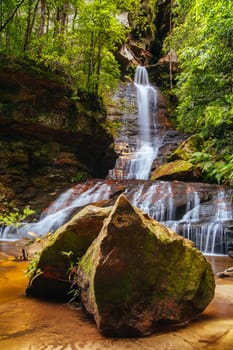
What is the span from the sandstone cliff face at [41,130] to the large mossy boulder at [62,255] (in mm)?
8037

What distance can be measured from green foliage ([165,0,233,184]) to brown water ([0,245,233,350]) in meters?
4.47

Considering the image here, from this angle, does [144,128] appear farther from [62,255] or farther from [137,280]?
[137,280]

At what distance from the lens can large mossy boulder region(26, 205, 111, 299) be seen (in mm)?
3333

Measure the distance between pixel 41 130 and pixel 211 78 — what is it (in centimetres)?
634

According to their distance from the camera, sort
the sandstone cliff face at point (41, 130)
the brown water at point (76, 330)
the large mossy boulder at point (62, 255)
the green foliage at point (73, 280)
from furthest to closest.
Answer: the sandstone cliff face at point (41, 130)
the large mossy boulder at point (62, 255)
the green foliage at point (73, 280)
the brown water at point (76, 330)

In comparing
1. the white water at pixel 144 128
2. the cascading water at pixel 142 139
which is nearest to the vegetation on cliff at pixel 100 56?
the white water at pixel 144 128

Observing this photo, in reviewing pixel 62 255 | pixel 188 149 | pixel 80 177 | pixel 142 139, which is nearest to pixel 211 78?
pixel 188 149

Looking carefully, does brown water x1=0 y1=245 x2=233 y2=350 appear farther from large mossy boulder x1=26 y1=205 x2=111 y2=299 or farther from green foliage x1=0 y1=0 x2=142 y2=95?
green foliage x1=0 y1=0 x2=142 y2=95

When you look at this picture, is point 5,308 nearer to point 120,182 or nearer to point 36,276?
point 36,276

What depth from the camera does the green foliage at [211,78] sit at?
25.0 ft

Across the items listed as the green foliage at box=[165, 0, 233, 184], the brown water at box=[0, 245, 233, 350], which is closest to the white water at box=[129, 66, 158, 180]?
the green foliage at box=[165, 0, 233, 184]

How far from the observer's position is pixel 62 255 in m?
3.33

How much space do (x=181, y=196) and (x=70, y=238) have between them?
7.02 m

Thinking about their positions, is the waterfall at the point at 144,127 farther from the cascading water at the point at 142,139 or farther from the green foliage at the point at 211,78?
the green foliage at the point at 211,78
